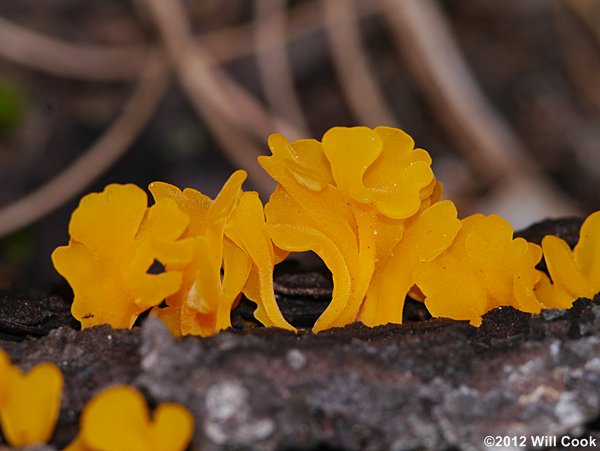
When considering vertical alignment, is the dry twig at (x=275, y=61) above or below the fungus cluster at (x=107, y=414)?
above

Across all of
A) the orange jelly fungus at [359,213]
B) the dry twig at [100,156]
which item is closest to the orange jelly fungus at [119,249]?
the orange jelly fungus at [359,213]

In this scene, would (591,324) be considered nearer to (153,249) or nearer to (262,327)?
(262,327)

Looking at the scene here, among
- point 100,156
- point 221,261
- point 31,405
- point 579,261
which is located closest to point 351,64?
point 100,156

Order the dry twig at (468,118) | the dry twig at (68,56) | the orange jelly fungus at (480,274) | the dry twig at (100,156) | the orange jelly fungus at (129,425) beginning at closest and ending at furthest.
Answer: the orange jelly fungus at (129,425) → the orange jelly fungus at (480,274) → the dry twig at (100,156) → the dry twig at (68,56) → the dry twig at (468,118)

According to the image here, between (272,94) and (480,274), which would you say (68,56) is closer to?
(272,94)

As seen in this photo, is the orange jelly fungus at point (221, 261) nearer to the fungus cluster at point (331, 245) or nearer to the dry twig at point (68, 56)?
the fungus cluster at point (331, 245)

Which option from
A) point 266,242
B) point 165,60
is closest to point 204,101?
point 165,60
